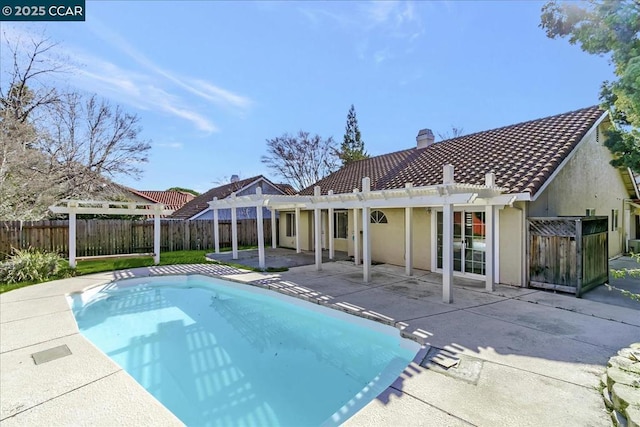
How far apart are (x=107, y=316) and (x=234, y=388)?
5.99 m

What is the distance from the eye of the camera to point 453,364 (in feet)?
15.5

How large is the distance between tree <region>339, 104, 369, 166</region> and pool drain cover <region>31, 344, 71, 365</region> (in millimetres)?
32994

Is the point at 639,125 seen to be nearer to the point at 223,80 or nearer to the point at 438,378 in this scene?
the point at 438,378

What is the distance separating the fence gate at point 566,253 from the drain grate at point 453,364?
5746 millimetres

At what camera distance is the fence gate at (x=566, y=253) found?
8.41 meters

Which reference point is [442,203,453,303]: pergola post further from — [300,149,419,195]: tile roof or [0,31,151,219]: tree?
[0,31,151,219]: tree

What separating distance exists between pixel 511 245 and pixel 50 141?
25127 mm

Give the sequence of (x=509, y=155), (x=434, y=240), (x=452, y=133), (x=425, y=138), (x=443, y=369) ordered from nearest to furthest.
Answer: (x=443, y=369) → (x=509, y=155) → (x=434, y=240) → (x=425, y=138) → (x=452, y=133)

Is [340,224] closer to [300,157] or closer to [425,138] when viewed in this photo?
[425,138]

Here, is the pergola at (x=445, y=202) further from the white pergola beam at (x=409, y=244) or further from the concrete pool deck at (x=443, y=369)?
the concrete pool deck at (x=443, y=369)

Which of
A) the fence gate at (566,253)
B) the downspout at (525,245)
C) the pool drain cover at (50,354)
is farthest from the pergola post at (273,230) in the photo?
the pool drain cover at (50,354)

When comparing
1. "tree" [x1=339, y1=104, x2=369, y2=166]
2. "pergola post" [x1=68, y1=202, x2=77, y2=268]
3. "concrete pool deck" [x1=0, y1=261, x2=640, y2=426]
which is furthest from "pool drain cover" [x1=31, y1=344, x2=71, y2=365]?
"tree" [x1=339, y1=104, x2=369, y2=166]

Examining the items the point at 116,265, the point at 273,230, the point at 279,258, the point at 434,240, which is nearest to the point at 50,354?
the point at 116,265

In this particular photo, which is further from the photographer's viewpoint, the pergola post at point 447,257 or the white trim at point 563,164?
the white trim at point 563,164
